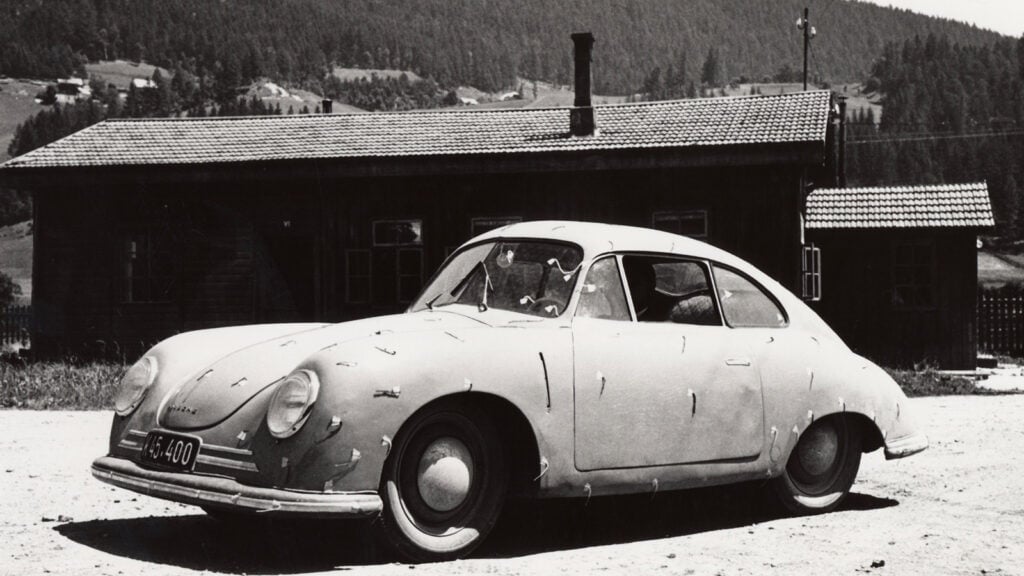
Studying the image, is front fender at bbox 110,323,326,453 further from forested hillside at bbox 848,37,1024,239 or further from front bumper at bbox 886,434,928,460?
forested hillside at bbox 848,37,1024,239

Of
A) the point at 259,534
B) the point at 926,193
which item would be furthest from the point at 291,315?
the point at 259,534

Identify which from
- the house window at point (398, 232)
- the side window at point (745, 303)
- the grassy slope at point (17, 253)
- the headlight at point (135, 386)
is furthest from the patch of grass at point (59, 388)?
the grassy slope at point (17, 253)

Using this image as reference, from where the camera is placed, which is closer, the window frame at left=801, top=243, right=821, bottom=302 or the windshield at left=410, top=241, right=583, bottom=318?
the windshield at left=410, top=241, right=583, bottom=318

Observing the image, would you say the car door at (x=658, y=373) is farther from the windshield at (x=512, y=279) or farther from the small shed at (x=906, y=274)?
the small shed at (x=906, y=274)

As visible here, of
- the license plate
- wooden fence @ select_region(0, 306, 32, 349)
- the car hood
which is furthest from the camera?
wooden fence @ select_region(0, 306, 32, 349)

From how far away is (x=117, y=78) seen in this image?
199875 mm

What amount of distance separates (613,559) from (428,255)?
56.2ft

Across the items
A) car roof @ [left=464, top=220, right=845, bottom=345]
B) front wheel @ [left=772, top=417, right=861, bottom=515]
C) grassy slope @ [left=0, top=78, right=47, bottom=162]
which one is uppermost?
grassy slope @ [left=0, top=78, right=47, bottom=162]

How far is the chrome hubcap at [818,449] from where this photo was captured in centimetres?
665

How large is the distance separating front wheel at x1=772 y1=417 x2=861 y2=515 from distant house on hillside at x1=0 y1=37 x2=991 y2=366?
44.5 ft

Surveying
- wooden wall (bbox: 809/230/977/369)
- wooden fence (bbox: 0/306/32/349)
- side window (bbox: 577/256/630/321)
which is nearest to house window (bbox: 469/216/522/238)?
wooden wall (bbox: 809/230/977/369)

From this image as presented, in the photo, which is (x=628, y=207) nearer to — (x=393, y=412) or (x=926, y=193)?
(x=926, y=193)

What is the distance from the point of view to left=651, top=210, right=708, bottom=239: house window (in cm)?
2117

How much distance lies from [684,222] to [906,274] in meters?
4.71
